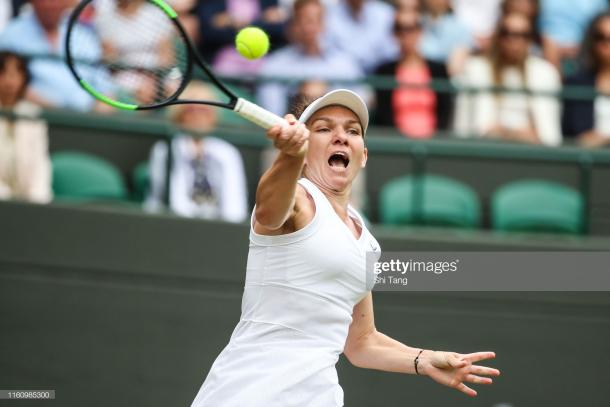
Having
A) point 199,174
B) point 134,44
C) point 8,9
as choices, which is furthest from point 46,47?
point 134,44

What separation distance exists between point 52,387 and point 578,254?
11.3 ft

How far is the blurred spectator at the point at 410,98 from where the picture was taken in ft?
27.5

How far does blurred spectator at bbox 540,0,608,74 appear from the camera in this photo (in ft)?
30.4

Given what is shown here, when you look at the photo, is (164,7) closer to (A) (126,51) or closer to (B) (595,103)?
(A) (126,51)

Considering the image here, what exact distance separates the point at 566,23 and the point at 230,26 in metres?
2.76

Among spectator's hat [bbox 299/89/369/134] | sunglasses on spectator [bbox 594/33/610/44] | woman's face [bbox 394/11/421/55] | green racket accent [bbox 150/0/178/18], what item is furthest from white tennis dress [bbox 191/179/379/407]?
sunglasses on spectator [bbox 594/33/610/44]

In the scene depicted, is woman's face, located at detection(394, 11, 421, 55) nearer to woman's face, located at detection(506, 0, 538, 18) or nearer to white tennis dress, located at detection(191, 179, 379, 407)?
woman's face, located at detection(506, 0, 538, 18)

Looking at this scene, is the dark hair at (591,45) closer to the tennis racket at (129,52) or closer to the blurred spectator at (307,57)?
the blurred spectator at (307,57)

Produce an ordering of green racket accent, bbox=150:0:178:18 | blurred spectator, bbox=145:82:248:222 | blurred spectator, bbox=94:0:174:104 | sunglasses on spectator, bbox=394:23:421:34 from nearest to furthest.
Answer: green racket accent, bbox=150:0:178:18
blurred spectator, bbox=94:0:174:104
blurred spectator, bbox=145:82:248:222
sunglasses on spectator, bbox=394:23:421:34

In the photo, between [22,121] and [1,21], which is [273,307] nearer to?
[22,121]

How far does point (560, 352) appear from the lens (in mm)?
7457

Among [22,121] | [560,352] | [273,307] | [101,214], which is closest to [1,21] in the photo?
[22,121]

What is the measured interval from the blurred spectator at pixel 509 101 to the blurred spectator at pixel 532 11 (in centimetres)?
12
